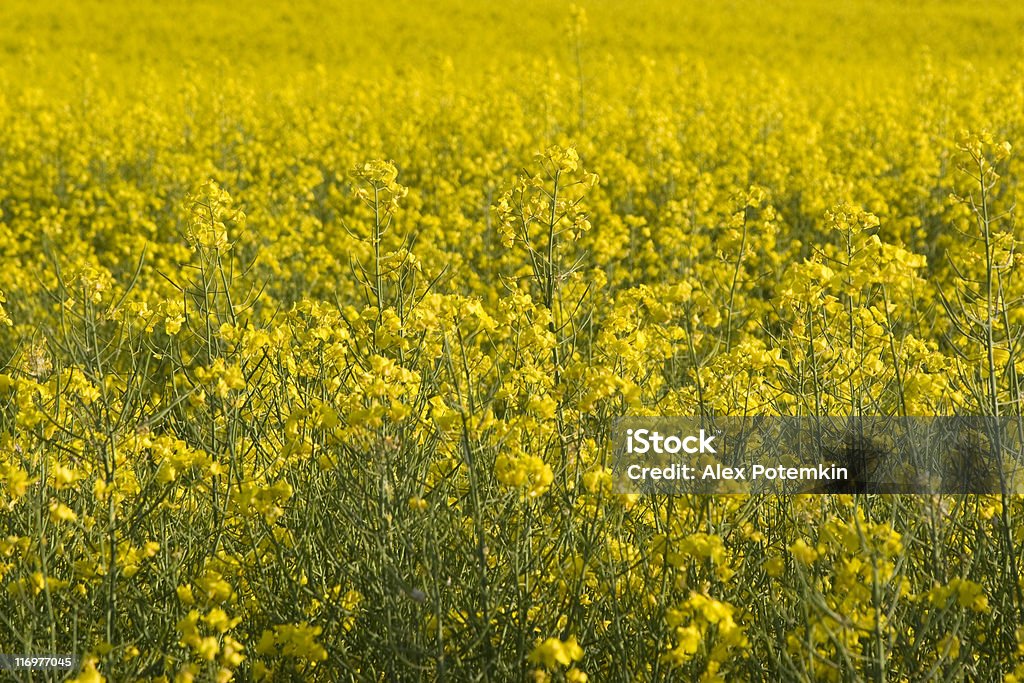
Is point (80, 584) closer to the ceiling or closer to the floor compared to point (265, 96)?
closer to the floor

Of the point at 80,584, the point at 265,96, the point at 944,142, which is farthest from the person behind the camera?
the point at 265,96

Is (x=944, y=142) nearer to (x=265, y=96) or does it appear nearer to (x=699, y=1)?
(x=265, y=96)

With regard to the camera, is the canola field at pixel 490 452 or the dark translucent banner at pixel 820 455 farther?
the dark translucent banner at pixel 820 455

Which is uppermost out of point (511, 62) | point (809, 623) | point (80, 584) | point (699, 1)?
point (699, 1)

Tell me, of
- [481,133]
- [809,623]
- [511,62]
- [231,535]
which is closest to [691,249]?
[231,535]

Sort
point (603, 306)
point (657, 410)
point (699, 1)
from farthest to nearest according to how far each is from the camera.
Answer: point (699, 1)
point (603, 306)
point (657, 410)

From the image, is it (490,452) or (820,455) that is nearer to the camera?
(820,455)

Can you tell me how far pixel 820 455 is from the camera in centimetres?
266

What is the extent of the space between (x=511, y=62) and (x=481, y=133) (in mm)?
5800

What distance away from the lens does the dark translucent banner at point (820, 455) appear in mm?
2570

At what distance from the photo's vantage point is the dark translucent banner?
2570 mm

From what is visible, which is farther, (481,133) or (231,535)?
(481,133)

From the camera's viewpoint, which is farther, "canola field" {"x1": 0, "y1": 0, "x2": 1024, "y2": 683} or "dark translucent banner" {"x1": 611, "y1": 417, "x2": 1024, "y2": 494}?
"dark translucent banner" {"x1": 611, "y1": 417, "x2": 1024, "y2": 494}

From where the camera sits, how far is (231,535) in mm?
2715
